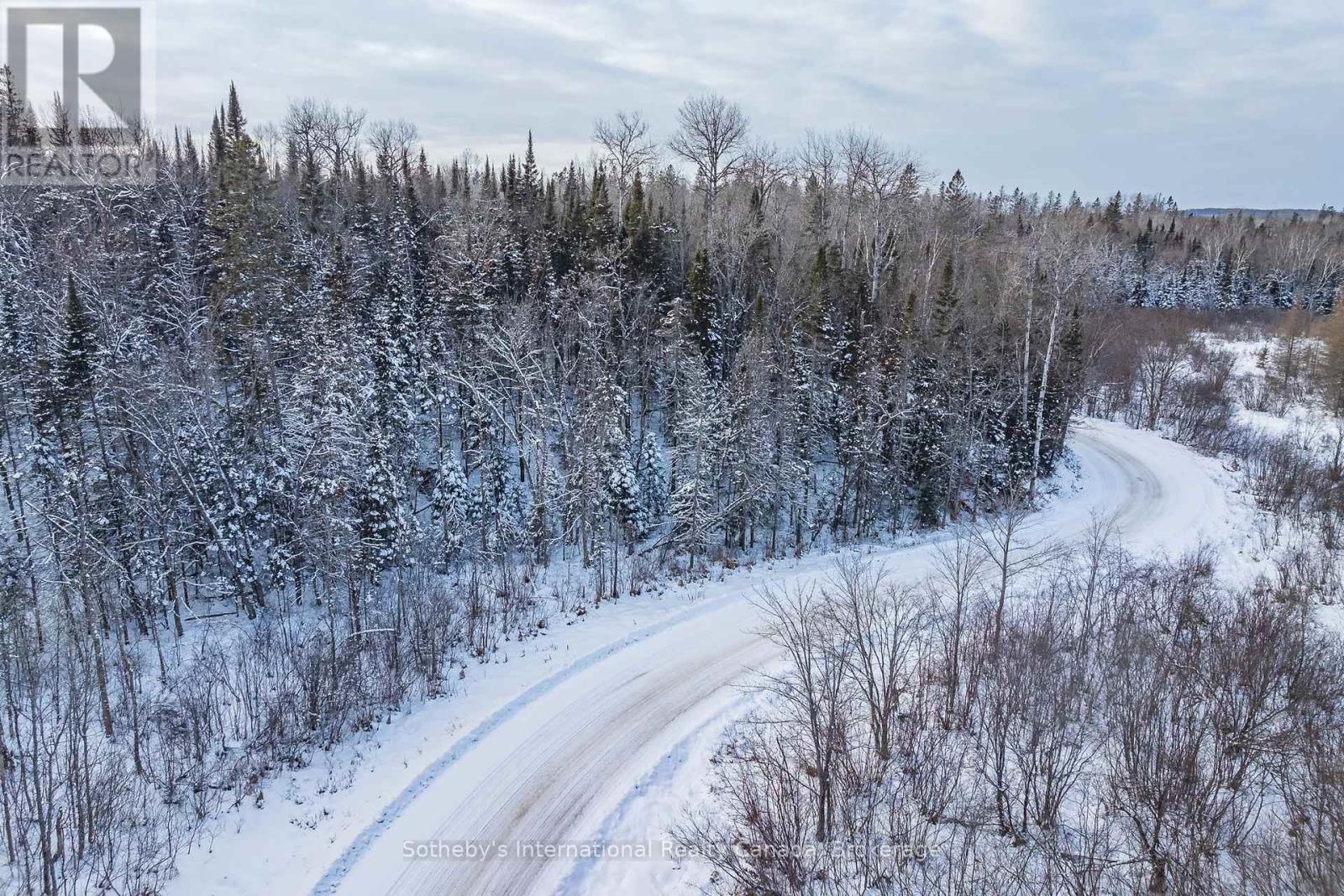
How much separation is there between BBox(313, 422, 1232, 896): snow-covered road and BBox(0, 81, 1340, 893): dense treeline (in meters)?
3.59

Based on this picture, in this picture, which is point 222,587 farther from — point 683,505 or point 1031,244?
point 1031,244

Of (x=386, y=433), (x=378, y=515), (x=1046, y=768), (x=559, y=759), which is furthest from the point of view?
(x=386, y=433)

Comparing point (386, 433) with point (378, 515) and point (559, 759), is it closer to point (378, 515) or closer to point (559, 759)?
point (378, 515)

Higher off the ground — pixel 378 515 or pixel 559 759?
pixel 378 515

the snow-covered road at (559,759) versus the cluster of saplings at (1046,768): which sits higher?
the cluster of saplings at (1046,768)

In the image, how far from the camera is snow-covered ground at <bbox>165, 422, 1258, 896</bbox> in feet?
45.1

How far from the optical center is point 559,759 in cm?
1727

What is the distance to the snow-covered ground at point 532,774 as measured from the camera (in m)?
13.7

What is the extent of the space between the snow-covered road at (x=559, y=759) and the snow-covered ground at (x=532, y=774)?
0.04 m

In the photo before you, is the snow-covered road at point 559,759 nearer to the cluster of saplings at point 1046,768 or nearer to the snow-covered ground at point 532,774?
the snow-covered ground at point 532,774

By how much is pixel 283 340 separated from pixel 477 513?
1196 cm

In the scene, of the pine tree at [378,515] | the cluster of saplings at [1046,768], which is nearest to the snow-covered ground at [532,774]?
the cluster of saplings at [1046,768]

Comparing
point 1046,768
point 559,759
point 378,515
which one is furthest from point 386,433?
point 1046,768

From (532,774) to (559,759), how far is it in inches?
32.0
